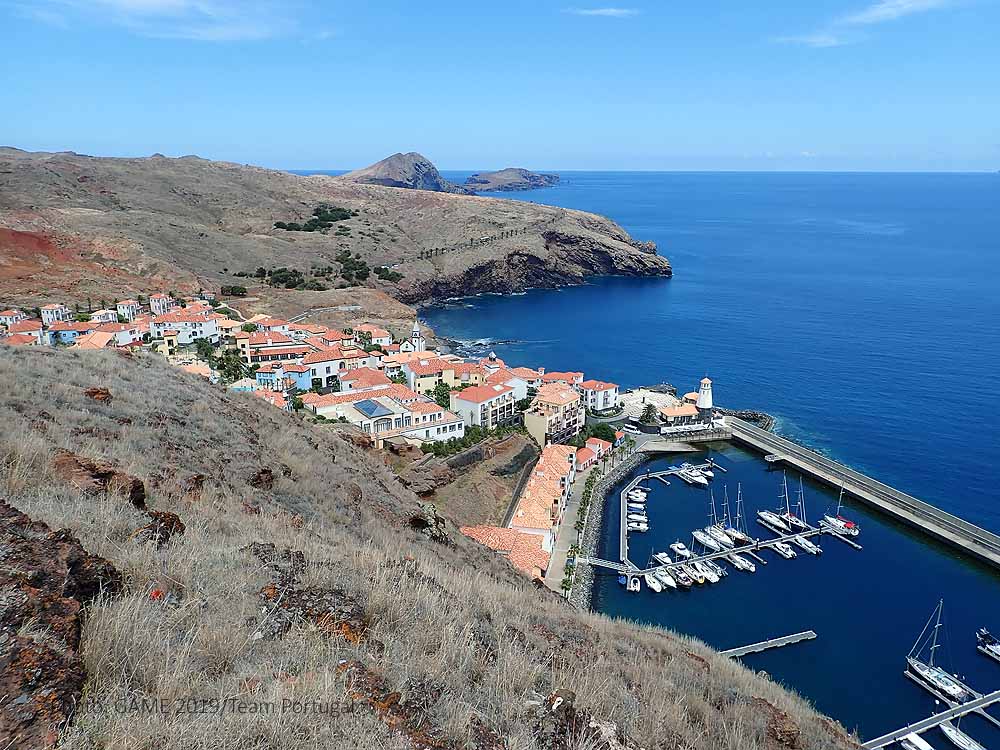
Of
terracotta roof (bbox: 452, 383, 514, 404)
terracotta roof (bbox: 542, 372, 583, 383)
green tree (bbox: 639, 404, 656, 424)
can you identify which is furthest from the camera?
terracotta roof (bbox: 542, 372, 583, 383)

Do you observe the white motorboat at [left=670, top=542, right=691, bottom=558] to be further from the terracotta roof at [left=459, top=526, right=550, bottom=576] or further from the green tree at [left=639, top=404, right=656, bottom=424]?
the green tree at [left=639, top=404, right=656, bottom=424]

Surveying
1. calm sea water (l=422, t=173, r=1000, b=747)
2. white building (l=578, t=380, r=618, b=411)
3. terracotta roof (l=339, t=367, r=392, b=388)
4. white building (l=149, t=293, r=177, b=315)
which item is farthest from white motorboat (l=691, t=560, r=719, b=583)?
white building (l=149, t=293, r=177, b=315)

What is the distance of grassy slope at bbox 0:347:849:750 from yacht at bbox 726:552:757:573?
20.5 meters

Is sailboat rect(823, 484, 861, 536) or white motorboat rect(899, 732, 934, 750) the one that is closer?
white motorboat rect(899, 732, 934, 750)

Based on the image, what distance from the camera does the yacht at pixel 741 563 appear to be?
2695cm

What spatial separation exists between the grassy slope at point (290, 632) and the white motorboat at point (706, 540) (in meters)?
21.2

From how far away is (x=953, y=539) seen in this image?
28.2 metres

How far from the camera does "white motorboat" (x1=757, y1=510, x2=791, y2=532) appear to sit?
1184 inches

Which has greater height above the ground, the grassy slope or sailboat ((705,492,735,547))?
the grassy slope

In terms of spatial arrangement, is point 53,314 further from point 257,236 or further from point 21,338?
point 257,236

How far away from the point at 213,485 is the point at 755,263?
327ft

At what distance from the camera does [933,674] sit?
20.4 meters

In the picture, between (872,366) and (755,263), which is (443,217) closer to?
(755,263)

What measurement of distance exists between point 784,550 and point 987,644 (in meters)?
7.73
